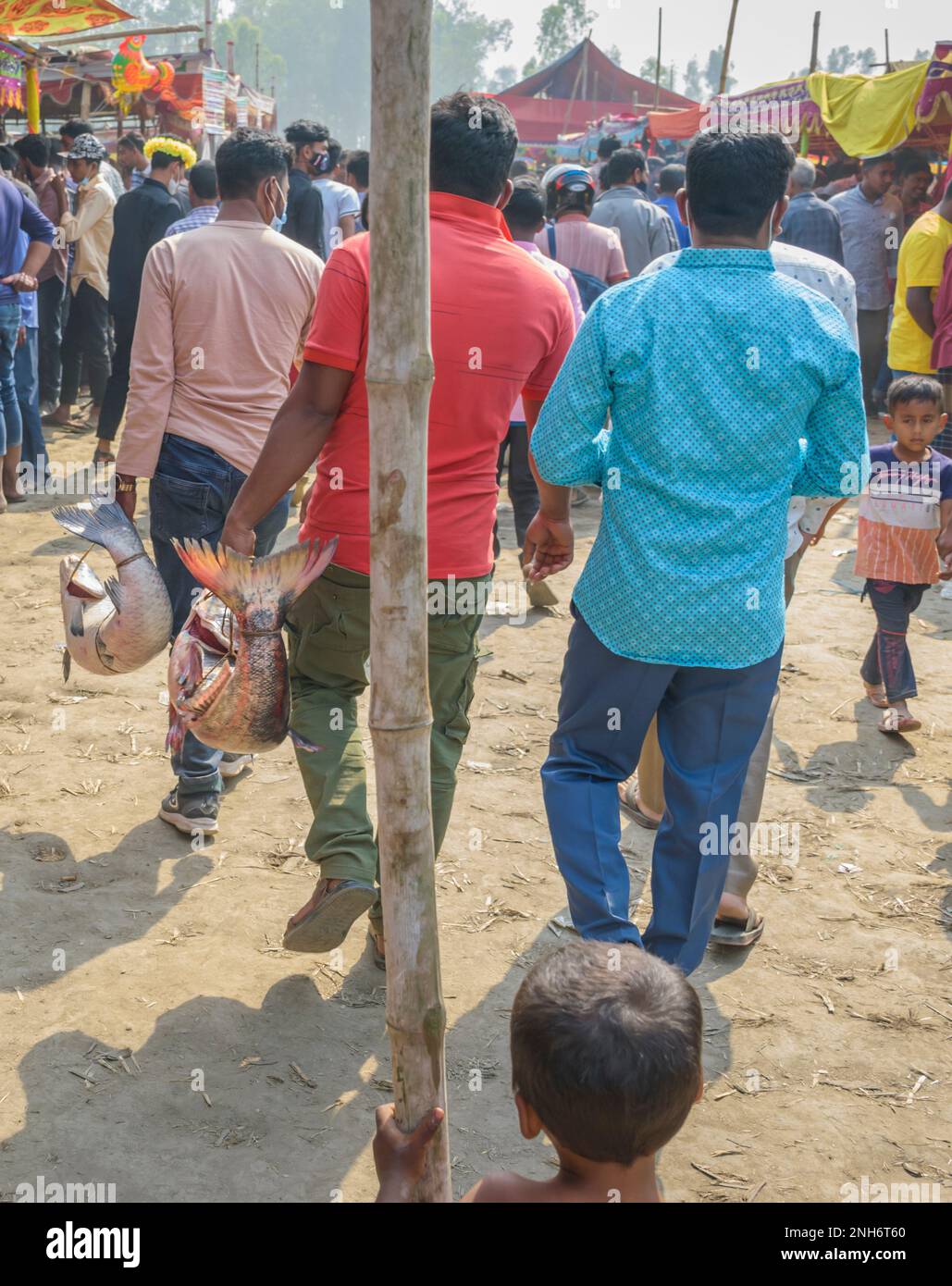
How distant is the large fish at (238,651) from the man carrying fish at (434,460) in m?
0.19

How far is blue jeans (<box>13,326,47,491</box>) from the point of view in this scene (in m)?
7.80

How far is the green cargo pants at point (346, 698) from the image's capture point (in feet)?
9.86

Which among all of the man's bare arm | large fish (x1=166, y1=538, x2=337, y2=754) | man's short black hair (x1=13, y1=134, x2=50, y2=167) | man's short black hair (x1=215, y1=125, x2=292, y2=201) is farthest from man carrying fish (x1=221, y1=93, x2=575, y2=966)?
man's short black hair (x1=13, y1=134, x2=50, y2=167)

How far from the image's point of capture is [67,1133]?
8.69 ft

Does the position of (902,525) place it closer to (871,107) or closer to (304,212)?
(304,212)

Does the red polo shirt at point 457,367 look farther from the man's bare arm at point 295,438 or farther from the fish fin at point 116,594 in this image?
the fish fin at point 116,594

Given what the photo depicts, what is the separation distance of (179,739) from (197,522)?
1.28 m

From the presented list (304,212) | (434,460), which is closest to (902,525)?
(434,460)

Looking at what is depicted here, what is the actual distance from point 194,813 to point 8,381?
4505 mm

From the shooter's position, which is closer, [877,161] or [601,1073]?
[601,1073]

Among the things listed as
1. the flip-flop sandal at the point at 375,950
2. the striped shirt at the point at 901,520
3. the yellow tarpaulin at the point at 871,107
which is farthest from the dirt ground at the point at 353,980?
the yellow tarpaulin at the point at 871,107

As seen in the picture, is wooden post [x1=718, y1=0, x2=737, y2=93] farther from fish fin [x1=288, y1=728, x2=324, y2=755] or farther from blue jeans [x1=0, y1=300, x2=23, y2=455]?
fish fin [x1=288, y1=728, x2=324, y2=755]

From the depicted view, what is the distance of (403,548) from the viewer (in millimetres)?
1669
